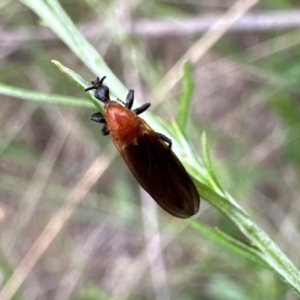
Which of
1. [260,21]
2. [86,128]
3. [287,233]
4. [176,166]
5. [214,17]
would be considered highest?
[86,128]

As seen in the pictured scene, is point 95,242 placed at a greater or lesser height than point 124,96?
greater

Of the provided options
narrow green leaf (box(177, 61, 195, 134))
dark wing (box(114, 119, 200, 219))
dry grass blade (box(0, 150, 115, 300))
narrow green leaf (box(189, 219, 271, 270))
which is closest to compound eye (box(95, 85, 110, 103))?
dark wing (box(114, 119, 200, 219))

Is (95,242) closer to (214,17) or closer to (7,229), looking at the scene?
(7,229)

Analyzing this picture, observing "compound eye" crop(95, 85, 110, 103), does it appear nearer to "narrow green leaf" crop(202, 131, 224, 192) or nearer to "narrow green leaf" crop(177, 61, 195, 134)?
"narrow green leaf" crop(177, 61, 195, 134)

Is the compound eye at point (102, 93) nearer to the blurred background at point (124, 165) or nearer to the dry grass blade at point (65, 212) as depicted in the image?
the blurred background at point (124, 165)

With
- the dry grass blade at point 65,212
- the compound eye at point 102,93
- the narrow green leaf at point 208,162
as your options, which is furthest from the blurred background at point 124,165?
the narrow green leaf at point 208,162

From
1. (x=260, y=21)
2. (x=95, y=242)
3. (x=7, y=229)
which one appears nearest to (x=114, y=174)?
(x=95, y=242)
